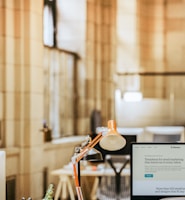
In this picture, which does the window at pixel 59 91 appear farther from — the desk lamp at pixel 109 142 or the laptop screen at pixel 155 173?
the desk lamp at pixel 109 142

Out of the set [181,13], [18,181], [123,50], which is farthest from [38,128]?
[181,13]

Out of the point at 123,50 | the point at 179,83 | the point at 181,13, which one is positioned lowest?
the point at 179,83

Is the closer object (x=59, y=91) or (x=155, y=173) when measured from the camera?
(x=155, y=173)

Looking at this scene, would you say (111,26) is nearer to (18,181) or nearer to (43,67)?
(43,67)

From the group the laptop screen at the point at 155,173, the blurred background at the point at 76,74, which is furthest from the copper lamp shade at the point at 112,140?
the blurred background at the point at 76,74

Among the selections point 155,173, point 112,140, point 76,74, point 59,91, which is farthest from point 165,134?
point 112,140

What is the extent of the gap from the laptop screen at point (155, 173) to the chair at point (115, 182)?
2306 millimetres

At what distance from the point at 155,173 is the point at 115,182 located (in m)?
2.76

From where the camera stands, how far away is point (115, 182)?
18.4ft

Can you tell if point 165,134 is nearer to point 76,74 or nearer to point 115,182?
point 115,182

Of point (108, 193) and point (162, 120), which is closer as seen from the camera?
point (108, 193)

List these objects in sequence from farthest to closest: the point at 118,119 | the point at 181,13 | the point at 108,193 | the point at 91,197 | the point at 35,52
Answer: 1. the point at 181,13
2. the point at 118,119
3. the point at 91,197
4. the point at 35,52
5. the point at 108,193

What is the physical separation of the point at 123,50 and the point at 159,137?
3.22m

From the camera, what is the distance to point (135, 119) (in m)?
8.23
